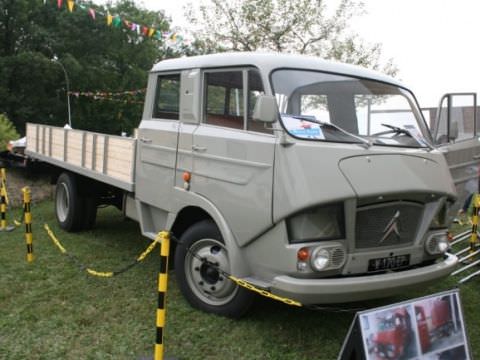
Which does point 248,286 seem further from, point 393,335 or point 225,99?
point 225,99

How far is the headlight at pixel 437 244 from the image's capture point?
3.97m

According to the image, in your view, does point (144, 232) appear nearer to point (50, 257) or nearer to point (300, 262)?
Result: point (50, 257)

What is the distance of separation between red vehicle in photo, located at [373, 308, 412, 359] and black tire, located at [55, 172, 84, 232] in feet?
17.2

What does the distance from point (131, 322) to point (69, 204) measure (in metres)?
3.33

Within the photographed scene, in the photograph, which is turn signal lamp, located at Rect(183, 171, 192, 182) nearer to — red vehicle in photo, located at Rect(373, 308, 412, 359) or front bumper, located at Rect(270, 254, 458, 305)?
front bumper, located at Rect(270, 254, 458, 305)

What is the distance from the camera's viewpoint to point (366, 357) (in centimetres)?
271

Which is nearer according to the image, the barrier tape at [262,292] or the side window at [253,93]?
the barrier tape at [262,292]

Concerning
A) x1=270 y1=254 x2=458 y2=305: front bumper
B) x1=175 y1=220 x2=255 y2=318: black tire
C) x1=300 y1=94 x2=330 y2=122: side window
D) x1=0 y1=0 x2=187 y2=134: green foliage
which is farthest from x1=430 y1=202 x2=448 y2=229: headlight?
x1=0 y1=0 x2=187 y2=134: green foliage

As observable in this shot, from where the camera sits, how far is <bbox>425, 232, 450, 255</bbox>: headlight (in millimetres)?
3973

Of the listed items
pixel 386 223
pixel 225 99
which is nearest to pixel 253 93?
pixel 225 99

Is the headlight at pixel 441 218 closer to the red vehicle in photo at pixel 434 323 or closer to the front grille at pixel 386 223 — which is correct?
the front grille at pixel 386 223

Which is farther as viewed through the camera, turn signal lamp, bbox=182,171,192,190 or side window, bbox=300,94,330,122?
turn signal lamp, bbox=182,171,192,190

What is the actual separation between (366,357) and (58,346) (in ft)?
7.98

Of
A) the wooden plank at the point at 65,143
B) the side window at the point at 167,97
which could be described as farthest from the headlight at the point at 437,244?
the wooden plank at the point at 65,143
